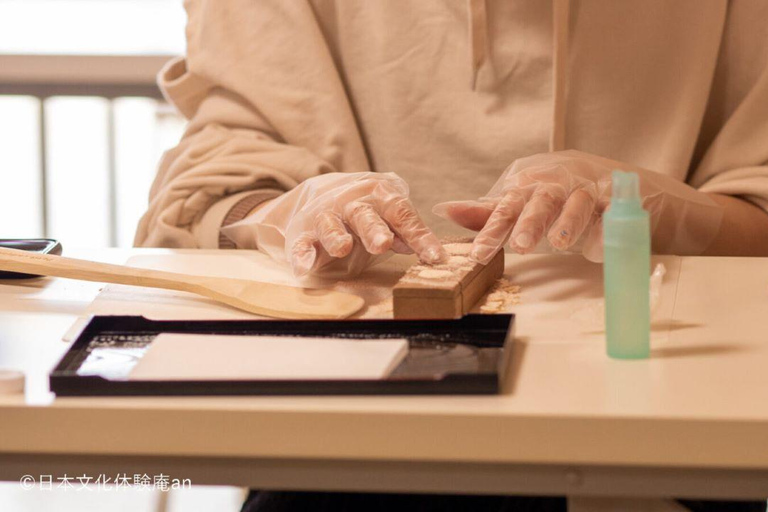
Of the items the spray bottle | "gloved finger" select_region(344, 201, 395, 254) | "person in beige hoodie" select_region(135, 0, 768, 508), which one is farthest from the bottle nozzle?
"person in beige hoodie" select_region(135, 0, 768, 508)

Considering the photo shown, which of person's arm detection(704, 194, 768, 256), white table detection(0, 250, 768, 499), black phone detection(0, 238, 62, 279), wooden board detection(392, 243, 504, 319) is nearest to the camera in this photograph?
white table detection(0, 250, 768, 499)

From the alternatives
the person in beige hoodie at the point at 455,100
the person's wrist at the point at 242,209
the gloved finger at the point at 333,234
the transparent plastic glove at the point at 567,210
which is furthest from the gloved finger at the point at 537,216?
the person's wrist at the point at 242,209

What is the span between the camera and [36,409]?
455 millimetres

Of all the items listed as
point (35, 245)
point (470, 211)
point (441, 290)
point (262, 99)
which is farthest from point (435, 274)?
point (262, 99)

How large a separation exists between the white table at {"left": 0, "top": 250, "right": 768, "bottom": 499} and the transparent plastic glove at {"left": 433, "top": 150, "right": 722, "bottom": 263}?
21cm

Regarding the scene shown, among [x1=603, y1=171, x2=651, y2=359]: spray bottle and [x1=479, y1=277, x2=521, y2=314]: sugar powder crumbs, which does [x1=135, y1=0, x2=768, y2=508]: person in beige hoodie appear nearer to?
[x1=479, y1=277, x2=521, y2=314]: sugar powder crumbs

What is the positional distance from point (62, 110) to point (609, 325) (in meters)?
1.84

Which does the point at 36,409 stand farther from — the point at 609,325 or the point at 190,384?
the point at 609,325

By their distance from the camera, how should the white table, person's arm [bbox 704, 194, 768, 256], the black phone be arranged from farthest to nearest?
1. person's arm [bbox 704, 194, 768, 256]
2. the black phone
3. the white table

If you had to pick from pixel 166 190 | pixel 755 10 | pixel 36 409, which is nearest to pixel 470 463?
pixel 36 409

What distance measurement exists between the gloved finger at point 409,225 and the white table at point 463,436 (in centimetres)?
19

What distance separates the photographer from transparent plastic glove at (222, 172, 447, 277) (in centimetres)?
71

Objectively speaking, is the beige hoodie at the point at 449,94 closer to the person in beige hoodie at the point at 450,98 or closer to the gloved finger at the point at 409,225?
the person in beige hoodie at the point at 450,98

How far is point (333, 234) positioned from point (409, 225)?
6 cm
